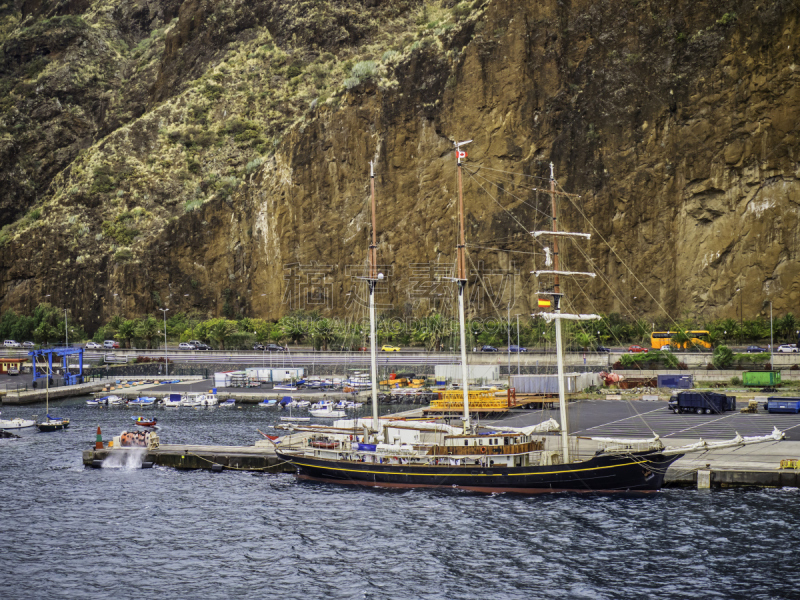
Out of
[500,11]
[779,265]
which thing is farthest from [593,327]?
[500,11]

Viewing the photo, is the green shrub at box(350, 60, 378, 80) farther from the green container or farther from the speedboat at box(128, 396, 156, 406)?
the green container

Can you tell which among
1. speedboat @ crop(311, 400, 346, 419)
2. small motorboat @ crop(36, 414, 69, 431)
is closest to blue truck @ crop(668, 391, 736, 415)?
speedboat @ crop(311, 400, 346, 419)

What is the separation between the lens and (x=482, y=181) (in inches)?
5187

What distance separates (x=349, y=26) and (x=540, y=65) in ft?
202

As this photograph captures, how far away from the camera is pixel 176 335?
5778 inches

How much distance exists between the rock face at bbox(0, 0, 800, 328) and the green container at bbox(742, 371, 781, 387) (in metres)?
29.7

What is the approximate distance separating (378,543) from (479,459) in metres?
11.5

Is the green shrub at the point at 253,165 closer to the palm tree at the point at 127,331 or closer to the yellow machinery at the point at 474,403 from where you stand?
the palm tree at the point at 127,331

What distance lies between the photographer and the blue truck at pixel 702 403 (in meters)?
68.9

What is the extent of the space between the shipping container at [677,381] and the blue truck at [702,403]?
12650 mm

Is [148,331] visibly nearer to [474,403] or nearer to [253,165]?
[253,165]

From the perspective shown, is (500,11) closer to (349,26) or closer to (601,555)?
(349,26)

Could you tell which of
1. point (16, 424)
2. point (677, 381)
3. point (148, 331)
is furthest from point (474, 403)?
point (148, 331)

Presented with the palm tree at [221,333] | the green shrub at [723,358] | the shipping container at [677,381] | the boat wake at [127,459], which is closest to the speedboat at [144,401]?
the boat wake at [127,459]
